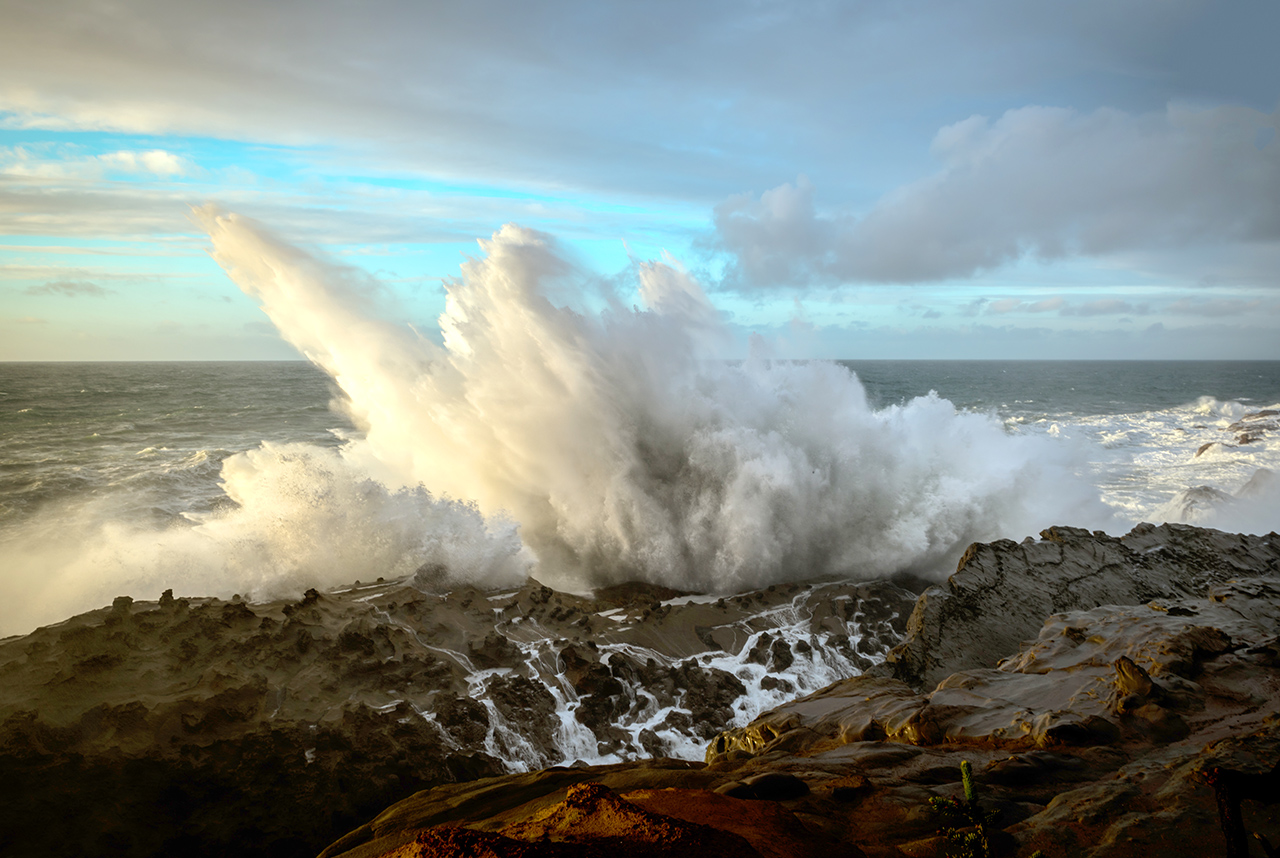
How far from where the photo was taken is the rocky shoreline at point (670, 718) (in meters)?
3.66

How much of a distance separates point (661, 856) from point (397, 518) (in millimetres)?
9747

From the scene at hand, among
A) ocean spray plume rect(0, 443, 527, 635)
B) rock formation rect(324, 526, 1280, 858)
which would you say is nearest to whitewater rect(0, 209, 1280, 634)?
ocean spray plume rect(0, 443, 527, 635)

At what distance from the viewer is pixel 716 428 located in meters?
13.5

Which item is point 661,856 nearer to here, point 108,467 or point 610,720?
point 610,720

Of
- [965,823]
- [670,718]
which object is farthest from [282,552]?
[965,823]

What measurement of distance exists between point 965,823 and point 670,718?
4565mm

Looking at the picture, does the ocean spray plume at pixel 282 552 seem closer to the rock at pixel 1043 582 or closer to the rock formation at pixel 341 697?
the rock formation at pixel 341 697

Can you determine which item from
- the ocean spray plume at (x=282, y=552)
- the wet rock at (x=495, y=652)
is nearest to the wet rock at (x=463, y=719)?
the wet rock at (x=495, y=652)

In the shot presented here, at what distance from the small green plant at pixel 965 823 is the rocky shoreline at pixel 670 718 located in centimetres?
3

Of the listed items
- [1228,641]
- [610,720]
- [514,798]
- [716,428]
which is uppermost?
[716,428]

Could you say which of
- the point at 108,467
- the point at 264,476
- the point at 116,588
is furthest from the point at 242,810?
the point at 108,467

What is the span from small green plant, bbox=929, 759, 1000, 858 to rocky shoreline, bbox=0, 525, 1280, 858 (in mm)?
30

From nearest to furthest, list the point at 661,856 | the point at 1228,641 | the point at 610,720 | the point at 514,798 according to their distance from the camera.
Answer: the point at 661,856, the point at 514,798, the point at 1228,641, the point at 610,720

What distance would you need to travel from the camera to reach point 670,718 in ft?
25.4
